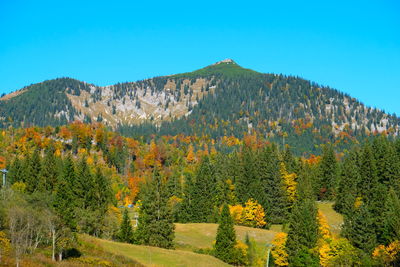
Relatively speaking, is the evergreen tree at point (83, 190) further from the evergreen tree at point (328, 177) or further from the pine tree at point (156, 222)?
the evergreen tree at point (328, 177)

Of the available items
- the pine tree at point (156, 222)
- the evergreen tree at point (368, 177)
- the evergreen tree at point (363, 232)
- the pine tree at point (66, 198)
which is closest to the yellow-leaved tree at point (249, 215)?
the evergreen tree at point (368, 177)

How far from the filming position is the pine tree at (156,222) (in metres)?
69.2

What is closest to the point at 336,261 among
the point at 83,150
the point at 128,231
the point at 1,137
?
the point at 128,231

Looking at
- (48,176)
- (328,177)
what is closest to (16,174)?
(48,176)

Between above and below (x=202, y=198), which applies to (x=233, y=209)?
below

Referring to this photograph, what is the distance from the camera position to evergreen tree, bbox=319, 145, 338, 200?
113m

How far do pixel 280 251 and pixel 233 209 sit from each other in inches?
1060

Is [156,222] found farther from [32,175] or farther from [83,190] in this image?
[32,175]

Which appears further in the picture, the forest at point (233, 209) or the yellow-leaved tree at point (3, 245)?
the forest at point (233, 209)

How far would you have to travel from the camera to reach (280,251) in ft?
230

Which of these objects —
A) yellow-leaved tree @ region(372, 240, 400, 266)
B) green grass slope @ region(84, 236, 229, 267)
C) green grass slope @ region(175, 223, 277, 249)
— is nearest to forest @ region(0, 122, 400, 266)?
yellow-leaved tree @ region(372, 240, 400, 266)

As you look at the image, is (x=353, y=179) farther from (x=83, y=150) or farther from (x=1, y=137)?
(x=1, y=137)

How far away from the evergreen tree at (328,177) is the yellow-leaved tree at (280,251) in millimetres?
45353

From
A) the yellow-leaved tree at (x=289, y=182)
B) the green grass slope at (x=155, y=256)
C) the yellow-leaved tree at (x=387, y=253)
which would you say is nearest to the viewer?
the green grass slope at (x=155, y=256)
